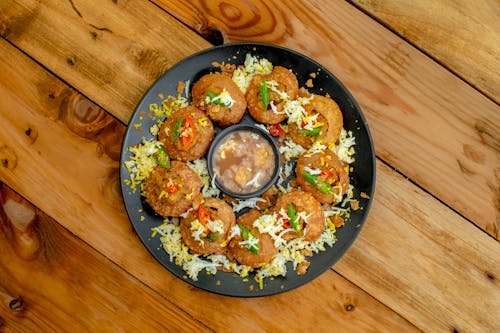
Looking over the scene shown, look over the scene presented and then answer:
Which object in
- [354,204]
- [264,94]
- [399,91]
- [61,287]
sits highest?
[399,91]

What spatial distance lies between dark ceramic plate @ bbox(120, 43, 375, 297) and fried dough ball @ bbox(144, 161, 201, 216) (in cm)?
10

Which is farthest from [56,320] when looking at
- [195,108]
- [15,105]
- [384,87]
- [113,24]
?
[384,87]

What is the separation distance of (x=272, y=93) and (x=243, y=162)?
1.43 ft

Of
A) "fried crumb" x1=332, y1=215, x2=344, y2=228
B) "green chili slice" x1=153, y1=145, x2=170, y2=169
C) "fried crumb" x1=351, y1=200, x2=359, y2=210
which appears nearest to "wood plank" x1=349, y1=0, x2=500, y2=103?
"fried crumb" x1=351, y1=200, x2=359, y2=210

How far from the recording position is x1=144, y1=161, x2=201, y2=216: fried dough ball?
2.72 metres

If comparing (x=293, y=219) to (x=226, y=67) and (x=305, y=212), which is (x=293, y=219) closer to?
(x=305, y=212)

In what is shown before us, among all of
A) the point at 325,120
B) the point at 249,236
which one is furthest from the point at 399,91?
the point at 249,236

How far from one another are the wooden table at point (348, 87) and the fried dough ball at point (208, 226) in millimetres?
426

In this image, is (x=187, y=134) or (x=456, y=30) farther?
(x=456, y=30)

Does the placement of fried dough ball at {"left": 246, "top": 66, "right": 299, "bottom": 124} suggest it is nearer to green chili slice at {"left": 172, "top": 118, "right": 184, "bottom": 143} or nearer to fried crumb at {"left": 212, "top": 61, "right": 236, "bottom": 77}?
fried crumb at {"left": 212, "top": 61, "right": 236, "bottom": 77}

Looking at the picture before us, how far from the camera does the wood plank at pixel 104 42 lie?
3.04 meters

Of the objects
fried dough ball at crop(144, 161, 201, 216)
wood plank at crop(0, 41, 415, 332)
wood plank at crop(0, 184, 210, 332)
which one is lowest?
wood plank at crop(0, 184, 210, 332)

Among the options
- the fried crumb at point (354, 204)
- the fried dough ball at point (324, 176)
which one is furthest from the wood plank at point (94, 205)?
the fried dough ball at point (324, 176)

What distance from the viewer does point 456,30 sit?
3.11 metres
